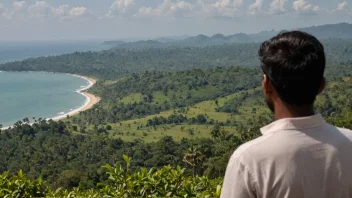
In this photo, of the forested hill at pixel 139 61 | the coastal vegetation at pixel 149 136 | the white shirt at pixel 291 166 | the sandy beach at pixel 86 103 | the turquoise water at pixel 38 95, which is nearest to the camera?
the white shirt at pixel 291 166

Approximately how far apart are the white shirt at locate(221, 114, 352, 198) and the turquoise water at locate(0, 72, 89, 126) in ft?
255

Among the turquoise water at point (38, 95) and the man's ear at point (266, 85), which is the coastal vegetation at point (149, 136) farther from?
the turquoise water at point (38, 95)

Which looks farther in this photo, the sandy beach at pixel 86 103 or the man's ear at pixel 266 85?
the sandy beach at pixel 86 103

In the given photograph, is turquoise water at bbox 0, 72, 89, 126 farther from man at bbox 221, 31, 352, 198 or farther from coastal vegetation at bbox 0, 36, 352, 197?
man at bbox 221, 31, 352, 198

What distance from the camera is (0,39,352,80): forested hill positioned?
15185cm

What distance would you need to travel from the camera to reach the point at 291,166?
1261mm

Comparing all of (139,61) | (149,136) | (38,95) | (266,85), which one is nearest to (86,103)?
(38,95)

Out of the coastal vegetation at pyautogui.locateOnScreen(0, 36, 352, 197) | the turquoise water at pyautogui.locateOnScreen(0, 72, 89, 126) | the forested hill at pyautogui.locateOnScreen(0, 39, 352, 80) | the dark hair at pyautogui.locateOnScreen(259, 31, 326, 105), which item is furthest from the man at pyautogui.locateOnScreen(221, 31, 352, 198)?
the forested hill at pyautogui.locateOnScreen(0, 39, 352, 80)

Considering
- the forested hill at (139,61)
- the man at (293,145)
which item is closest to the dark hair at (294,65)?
the man at (293,145)

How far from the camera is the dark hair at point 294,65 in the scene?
127 centimetres

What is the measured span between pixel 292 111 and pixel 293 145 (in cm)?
13

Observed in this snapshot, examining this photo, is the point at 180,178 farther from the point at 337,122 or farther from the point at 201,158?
the point at 337,122

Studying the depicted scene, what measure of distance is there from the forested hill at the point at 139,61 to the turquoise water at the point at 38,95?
1147 cm

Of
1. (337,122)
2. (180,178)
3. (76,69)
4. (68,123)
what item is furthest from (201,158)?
(76,69)
